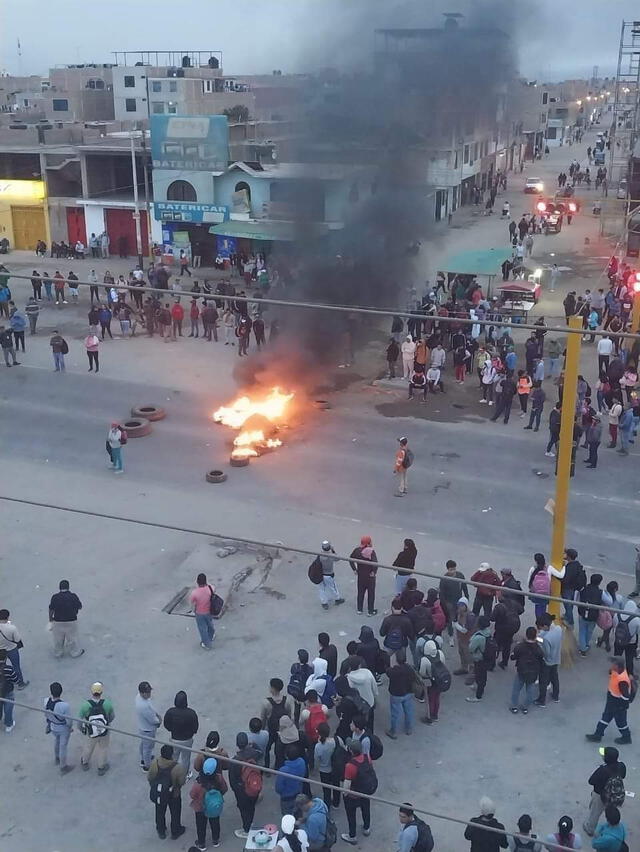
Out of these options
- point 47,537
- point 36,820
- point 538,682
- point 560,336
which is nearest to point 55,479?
point 47,537

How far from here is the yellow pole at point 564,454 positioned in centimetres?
805

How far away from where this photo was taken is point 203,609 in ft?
27.9

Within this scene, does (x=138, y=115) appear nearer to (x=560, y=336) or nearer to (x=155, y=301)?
(x=155, y=301)

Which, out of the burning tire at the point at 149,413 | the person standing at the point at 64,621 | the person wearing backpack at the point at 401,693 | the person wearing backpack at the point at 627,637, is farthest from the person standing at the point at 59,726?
the burning tire at the point at 149,413

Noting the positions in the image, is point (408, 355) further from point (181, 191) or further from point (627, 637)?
point (181, 191)

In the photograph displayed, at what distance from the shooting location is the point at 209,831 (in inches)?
263

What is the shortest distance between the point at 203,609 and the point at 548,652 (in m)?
3.28

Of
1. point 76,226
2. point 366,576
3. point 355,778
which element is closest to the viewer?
point 355,778

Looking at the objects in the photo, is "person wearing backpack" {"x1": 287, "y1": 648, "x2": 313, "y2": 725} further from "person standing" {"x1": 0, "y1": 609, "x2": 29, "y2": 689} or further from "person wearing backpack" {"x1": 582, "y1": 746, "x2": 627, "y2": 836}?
"person standing" {"x1": 0, "y1": 609, "x2": 29, "y2": 689}

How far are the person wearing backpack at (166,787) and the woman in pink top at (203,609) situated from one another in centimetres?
209

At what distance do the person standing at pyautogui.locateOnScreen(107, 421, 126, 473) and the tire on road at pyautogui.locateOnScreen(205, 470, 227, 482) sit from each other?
4.45 feet

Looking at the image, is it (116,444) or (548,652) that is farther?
(116,444)

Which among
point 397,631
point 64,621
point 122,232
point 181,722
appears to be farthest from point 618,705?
point 122,232

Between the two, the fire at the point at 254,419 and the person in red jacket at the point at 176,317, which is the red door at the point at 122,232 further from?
the fire at the point at 254,419
